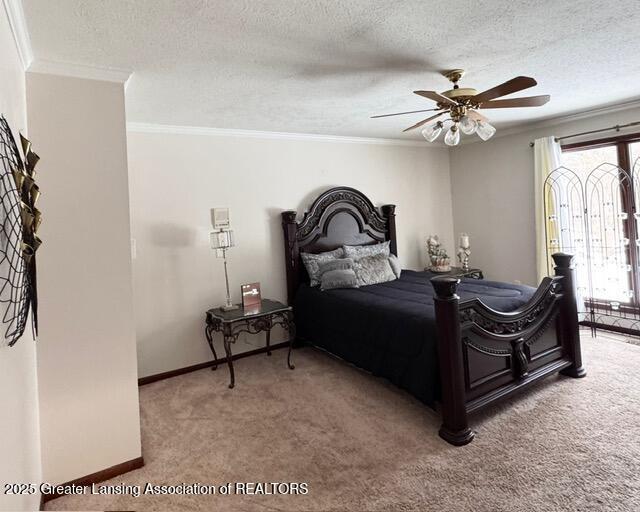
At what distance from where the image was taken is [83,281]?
2.07 meters

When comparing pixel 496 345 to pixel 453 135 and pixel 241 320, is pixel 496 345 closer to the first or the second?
pixel 453 135

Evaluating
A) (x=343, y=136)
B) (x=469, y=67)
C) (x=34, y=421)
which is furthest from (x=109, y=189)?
(x=343, y=136)

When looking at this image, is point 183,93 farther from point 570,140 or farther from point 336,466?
point 570,140

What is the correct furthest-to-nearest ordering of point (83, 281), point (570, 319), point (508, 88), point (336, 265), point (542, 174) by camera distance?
point (542, 174), point (336, 265), point (570, 319), point (508, 88), point (83, 281)

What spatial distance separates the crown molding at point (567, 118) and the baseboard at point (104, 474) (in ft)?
16.5

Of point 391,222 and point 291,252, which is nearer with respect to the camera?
point 291,252

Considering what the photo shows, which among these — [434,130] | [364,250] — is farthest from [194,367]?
[434,130]

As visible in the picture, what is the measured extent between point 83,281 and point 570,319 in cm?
347

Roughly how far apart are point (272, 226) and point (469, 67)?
2.41 metres

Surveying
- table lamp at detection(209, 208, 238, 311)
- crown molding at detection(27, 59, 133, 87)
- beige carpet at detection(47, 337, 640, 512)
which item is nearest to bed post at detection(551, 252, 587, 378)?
beige carpet at detection(47, 337, 640, 512)

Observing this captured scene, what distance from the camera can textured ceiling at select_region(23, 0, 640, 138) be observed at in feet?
5.74

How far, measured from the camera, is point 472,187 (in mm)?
5266

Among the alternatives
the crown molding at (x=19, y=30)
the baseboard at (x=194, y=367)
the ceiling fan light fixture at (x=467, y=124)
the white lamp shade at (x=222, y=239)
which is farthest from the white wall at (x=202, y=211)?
the ceiling fan light fixture at (x=467, y=124)

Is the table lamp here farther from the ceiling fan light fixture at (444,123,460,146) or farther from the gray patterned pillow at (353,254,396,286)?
the ceiling fan light fixture at (444,123,460,146)
